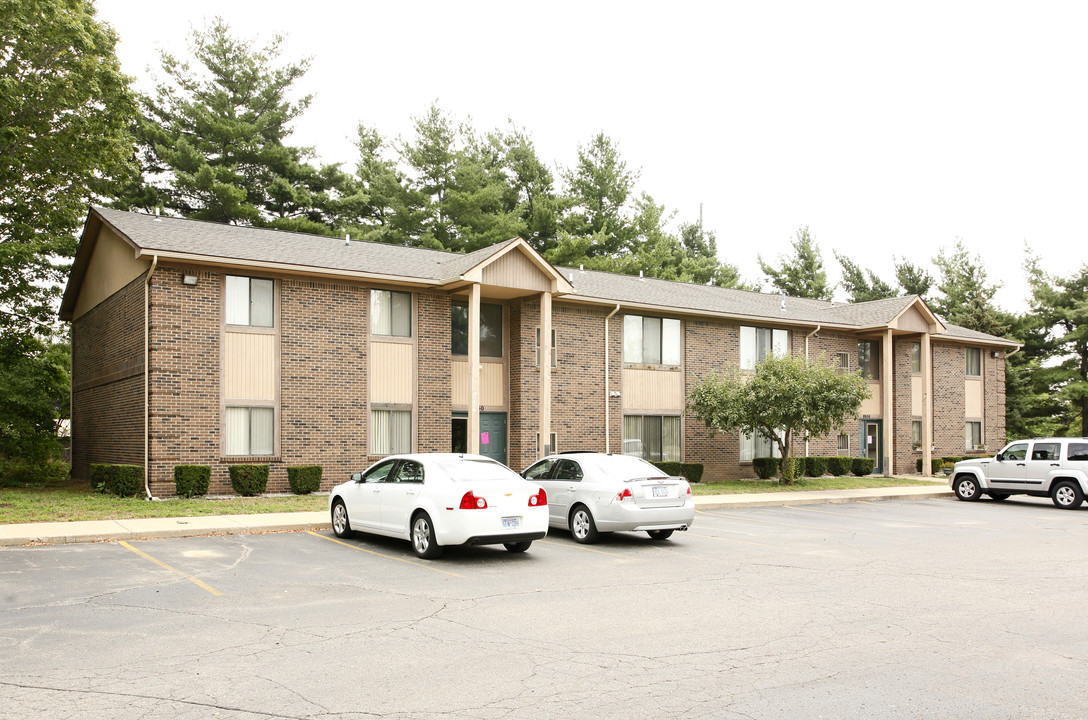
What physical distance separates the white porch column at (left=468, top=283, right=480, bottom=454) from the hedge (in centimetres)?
644

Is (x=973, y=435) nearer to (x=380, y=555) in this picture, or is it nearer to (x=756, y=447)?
(x=756, y=447)

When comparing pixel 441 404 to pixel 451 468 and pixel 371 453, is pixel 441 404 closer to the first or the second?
pixel 371 453

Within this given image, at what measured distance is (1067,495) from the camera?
2081 centimetres

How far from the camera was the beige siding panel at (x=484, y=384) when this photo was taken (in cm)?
2342

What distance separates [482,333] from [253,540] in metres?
11.9

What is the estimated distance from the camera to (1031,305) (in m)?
47.3

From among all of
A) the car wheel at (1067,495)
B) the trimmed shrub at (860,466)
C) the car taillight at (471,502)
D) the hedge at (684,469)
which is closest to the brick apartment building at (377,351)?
the trimmed shrub at (860,466)

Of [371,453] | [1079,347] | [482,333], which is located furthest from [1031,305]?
[371,453]

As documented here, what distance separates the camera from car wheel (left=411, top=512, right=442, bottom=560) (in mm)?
11297

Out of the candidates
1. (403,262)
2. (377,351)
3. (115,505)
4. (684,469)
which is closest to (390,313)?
(377,351)

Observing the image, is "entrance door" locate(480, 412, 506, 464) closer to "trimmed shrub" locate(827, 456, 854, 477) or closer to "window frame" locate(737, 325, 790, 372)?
"window frame" locate(737, 325, 790, 372)

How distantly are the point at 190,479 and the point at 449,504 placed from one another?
9734 millimetres

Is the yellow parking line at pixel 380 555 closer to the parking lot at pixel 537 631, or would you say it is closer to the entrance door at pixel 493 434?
the parking lot at pixel 537 631

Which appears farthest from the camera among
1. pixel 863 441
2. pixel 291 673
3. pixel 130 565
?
pixel 863 441
